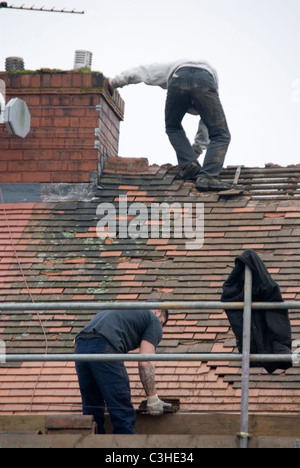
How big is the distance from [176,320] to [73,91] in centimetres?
390

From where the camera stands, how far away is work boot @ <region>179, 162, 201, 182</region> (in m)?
12.1

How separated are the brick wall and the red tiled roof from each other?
0.39 meters

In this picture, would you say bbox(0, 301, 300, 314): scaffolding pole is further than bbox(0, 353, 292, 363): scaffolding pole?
Yes

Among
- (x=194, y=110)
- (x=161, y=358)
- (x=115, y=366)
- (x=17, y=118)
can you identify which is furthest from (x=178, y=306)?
(x=194, y=110)

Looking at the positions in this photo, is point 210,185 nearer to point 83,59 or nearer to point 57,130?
point 57,130

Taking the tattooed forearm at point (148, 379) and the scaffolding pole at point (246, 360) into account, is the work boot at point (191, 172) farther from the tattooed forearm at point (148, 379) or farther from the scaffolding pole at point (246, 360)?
the scaffolding pole at point (246, 360)

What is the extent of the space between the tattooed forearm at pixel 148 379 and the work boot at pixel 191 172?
4312 millimetres

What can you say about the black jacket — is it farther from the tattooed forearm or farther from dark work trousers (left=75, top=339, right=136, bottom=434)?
dark work trousers (left=75, top=339, right=136, bottom=434)

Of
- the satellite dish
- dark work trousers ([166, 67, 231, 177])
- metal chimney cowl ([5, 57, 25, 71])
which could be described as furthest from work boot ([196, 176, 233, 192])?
metal chimney cowl ([5, 57, 25, 71])

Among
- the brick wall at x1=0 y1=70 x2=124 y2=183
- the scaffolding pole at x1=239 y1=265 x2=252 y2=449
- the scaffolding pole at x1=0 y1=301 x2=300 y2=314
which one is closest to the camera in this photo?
the scaffolding pole at x1=239 y1=265 x2=252 y2=449

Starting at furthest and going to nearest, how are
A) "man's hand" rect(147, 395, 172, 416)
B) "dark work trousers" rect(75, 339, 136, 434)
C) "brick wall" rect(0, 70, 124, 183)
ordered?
"brick wall" rect(0, 70, 124, 183) < "man's hand" rect(147, 395, 172, 416) < "dark work trousers" rect(75, 339, 136, 434)

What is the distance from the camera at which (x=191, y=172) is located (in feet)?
39.7

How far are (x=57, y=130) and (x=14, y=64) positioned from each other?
47.7 inches

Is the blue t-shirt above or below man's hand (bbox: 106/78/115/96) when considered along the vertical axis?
below
